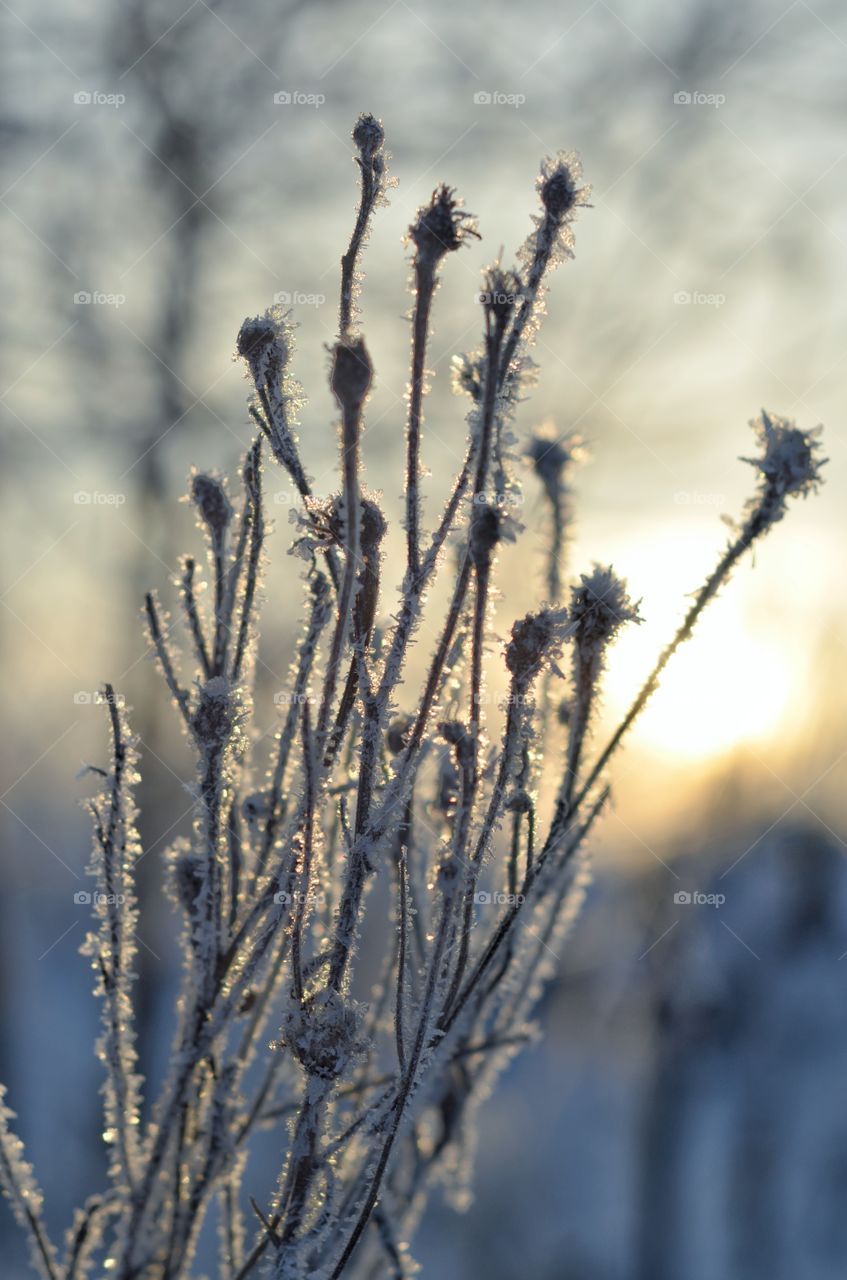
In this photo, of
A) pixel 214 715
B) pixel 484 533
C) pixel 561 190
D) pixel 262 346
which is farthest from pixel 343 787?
pixel 561 190

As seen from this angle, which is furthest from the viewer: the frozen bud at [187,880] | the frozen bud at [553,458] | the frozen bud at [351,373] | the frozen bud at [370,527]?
the frozen bud at [553,458]

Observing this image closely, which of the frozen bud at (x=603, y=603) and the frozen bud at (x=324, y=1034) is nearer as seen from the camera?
the frozen bud at (x=324, y=1034)

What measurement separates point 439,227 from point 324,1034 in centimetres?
58

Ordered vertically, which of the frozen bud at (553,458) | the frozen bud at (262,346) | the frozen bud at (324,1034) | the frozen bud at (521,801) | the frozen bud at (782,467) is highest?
the frozen bud at (553,458)

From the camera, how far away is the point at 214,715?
2.35ft

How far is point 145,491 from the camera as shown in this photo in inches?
187

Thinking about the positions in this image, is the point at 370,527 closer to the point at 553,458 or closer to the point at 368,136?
the point at 368,136

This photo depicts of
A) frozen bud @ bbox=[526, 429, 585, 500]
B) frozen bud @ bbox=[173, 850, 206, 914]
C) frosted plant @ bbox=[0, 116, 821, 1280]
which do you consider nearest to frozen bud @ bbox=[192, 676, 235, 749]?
frosted plant @ bbox=[0, 116, 821, 1280]

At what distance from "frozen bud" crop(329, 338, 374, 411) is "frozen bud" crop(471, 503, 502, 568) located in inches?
4.4

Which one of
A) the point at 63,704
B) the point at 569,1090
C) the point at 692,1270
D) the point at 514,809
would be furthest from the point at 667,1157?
the point at 514,809

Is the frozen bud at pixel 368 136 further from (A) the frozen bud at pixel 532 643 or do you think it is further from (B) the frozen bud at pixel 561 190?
(A) the frozen bud at pixel 532 643

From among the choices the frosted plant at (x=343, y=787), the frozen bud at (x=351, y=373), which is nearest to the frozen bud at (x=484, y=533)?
the frosted plant at (x=343, y=787)

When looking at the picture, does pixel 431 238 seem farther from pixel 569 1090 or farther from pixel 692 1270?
pixel 569 1090

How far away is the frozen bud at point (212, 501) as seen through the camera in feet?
2.64
